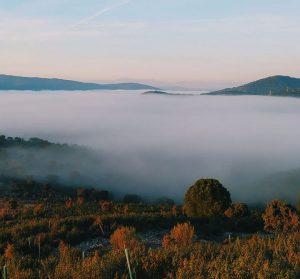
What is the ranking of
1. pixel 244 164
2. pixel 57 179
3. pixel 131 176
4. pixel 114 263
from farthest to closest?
pixel 244 164 < pixel 131 176 < pixel 57 179 < pixel 114 263

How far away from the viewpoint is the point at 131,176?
437 ft

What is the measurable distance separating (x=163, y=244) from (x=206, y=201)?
19.3 meters

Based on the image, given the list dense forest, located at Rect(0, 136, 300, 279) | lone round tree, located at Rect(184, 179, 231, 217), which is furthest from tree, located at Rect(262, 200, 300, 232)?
lone round tree, located at Rect(184, 179, 231, 217)

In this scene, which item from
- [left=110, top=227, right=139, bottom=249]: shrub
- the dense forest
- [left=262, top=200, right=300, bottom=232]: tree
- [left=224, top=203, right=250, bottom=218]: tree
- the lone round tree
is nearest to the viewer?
the dense forest

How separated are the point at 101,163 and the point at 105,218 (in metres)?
129

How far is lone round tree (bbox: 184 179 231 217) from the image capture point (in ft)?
105

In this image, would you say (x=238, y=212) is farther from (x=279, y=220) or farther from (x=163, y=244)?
(x=163, y=244)

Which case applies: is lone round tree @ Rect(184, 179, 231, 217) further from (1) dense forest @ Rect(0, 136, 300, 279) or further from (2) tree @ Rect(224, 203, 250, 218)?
(2) tree @ Rect(224, 203, 250, 218)

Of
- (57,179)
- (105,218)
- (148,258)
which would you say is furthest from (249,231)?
(57,179)

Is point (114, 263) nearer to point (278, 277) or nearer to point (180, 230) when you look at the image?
point (278, 277)

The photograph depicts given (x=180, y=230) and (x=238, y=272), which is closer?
(x=238, y=272)

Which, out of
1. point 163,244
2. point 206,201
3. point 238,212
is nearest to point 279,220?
point 238,212

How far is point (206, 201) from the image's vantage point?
32.3 m

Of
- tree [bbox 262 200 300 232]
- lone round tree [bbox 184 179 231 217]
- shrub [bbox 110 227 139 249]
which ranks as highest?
shrub [bbox 110 227 139 249]
